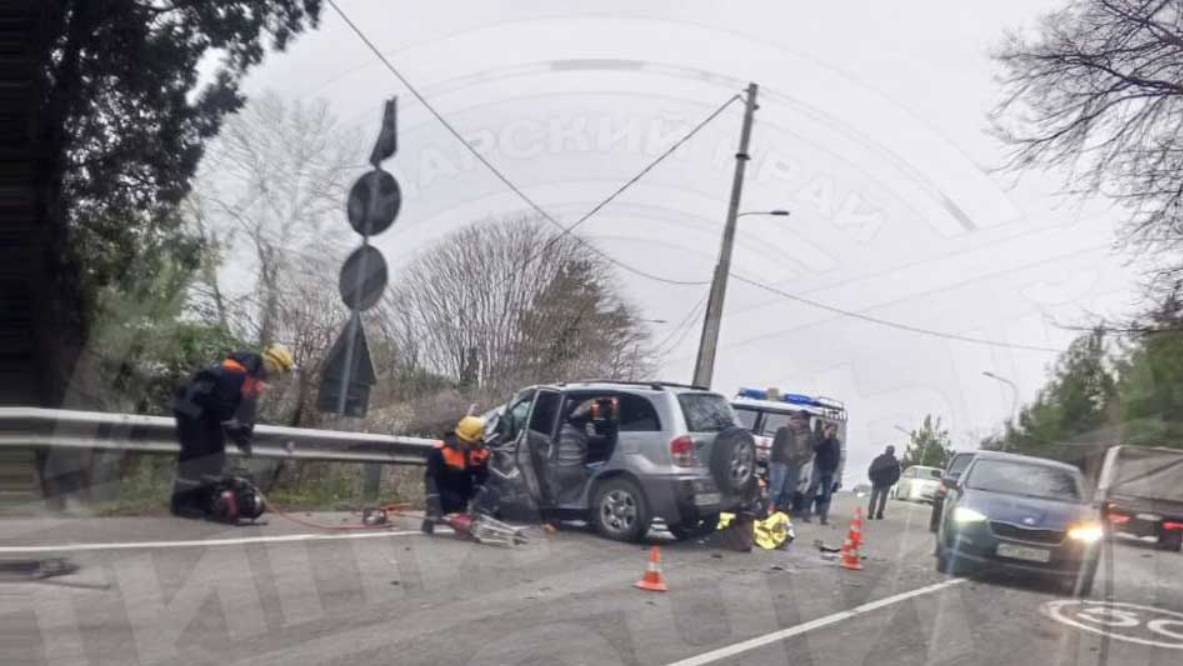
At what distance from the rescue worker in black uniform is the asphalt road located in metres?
0.69

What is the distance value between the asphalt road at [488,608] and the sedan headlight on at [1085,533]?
63cm

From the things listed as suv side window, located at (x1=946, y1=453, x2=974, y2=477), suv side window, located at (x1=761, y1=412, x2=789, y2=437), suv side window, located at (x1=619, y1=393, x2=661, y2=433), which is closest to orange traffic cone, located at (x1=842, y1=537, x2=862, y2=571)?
suv side window, located at (x1=619, y1=393, x2=661, y2=433)

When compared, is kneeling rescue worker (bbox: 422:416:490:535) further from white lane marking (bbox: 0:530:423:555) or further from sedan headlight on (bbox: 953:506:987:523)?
sedan headlight on (bbox: 953:506:987:523)

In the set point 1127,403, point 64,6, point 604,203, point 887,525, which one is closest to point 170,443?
point 64,6

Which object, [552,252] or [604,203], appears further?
[552,252]

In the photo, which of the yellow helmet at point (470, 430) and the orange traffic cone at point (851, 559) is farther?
the orange traffic cone at point (851, 559)

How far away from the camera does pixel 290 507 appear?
45.7 ft

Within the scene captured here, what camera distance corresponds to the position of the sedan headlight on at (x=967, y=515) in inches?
565

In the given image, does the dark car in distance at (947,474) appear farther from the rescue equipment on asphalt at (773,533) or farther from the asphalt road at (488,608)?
the asphalt road at (488,608)

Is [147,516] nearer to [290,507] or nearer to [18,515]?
[18,515]

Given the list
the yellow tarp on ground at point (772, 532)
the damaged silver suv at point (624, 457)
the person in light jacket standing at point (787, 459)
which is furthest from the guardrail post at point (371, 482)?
the person in light jacket standing at point (787, 459)

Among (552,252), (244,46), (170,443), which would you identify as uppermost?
(244,46)

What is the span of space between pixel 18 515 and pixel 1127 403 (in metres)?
33.9

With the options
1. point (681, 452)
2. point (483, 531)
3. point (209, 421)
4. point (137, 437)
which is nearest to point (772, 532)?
point (681, 452)
